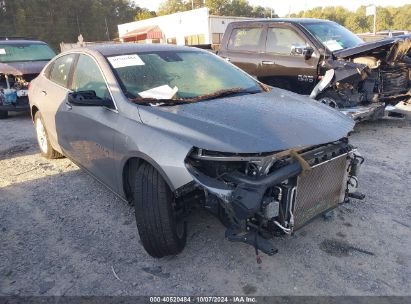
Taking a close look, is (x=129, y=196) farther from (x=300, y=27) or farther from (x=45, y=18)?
(x=45, y=18)

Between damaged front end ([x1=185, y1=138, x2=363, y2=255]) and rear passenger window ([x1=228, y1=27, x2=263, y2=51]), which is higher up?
rear passenger window ([x1=228, y1=27, x2=263, y2=51])

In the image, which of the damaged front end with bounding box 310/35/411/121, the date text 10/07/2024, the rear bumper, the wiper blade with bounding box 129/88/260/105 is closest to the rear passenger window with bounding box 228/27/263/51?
the damaged front end with bounding box 310/35/411/121

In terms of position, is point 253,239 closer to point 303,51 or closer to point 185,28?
point 303,51

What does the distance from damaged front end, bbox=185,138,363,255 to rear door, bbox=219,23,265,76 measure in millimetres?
4876

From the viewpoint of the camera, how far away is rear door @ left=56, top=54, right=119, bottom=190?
3271 mm

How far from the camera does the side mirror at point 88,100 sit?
312cm

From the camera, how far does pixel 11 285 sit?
2738 mm

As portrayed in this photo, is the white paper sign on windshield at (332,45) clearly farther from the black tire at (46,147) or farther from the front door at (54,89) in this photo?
the black tire at (46,147)

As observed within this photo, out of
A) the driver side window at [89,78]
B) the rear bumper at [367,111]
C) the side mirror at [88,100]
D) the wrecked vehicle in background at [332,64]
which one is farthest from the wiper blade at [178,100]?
the rear bumper at [367,111]

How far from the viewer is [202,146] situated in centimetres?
250

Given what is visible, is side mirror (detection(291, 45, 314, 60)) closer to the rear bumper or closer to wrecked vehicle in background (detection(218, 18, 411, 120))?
wrecked vehicle in background (detection(218, 18, 411, 120))

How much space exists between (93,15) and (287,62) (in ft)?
183

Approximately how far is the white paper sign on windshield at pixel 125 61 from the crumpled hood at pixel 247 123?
677 millimetres

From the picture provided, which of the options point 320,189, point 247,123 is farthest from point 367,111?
point 247,123
